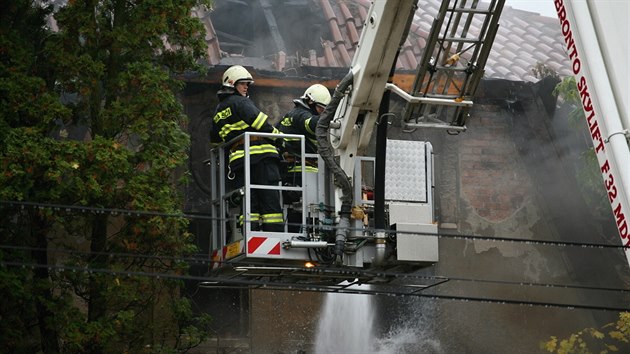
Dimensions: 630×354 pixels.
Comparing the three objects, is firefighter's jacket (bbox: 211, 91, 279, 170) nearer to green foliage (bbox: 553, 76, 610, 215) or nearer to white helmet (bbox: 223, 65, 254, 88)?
white helmet (bbox: 223, 65, 254, 88)

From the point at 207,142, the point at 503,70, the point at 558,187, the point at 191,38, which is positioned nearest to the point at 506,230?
the point at 558,187

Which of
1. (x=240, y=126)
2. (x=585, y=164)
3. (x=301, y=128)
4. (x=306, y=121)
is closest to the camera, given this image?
(x=240, y=126)

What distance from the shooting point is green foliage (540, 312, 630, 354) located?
14.7m

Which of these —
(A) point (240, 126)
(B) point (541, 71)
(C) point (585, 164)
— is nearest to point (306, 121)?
(A) point (240, 126)

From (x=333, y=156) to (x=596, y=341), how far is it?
6859 millimetres

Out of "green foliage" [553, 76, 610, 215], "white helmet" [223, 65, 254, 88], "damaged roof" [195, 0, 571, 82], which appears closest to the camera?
"white helmet" [223, 65, 254, 88]

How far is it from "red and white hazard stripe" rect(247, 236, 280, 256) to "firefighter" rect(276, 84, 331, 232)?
562mm

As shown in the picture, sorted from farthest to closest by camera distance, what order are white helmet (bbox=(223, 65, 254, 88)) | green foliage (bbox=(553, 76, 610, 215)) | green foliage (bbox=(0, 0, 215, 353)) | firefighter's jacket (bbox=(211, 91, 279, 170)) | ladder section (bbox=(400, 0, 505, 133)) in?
green foliage (bbox=(553, 76, 610, 215)) < green foliage (bbox=(0, 0, 215, 353)) < white helmet (bbox=(223, 65, 254, 88)) < firefighter's jacket (bbox=(211, 91, 279, 170)) < ladder section (bbox=(400, 0, 505, 133))

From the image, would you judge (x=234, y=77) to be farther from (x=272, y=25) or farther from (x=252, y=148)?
(x=272, y=25)

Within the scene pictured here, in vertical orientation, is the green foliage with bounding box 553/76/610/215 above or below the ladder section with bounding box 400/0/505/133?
above

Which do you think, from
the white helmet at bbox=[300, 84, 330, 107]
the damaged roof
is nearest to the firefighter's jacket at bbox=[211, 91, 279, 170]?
the white helmet at bbox=[300, 84, 330, 107]

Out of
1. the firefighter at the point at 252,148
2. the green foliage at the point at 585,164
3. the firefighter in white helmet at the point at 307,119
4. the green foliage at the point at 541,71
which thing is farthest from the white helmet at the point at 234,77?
the green foliage at the point at 541,71

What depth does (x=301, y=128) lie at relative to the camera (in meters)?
11.9

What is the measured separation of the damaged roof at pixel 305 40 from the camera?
56.8 feet
